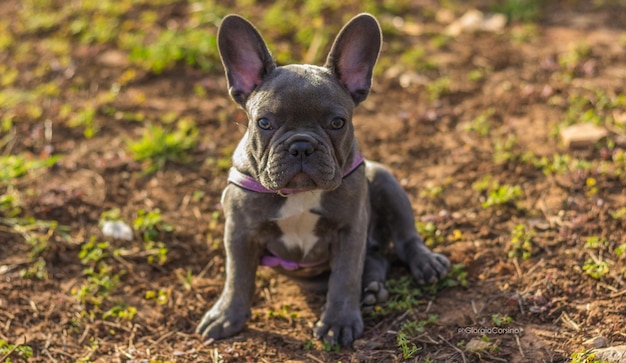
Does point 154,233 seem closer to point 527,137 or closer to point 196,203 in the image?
point 196,203

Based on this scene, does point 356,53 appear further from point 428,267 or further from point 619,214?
point 619,214

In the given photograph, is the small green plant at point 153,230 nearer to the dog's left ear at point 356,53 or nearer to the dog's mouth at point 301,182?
the dog's mouth at point 301,182

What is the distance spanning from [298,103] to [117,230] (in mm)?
2382

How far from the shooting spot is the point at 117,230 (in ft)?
20.5

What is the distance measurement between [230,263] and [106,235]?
1574mm

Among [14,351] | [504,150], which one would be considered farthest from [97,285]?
[504,150]

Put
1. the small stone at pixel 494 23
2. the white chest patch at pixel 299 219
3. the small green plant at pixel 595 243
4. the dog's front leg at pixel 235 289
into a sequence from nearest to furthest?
the white chest patch at pixel 299 219 < the dog's front leg at pixel 235 289 < the small green plant at pixel 595 243 < the small stone at pixel 494 23

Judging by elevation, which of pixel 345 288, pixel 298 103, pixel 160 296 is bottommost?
pixel 160 296

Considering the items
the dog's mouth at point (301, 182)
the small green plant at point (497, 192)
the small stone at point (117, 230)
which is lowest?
the small stone at point (117, 230)

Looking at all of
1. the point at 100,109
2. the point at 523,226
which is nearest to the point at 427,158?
the point at 523,226

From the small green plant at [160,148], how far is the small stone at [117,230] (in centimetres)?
88

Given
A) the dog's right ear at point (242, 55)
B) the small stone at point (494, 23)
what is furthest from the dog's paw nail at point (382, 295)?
the small stone at point (494, 23)

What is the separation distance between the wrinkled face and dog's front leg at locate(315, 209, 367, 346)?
1.66 ft

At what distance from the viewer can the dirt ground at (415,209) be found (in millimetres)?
4926
